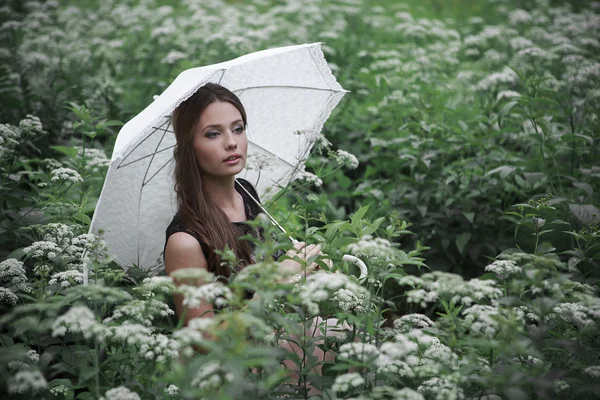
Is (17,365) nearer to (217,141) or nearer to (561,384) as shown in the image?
(217,141)

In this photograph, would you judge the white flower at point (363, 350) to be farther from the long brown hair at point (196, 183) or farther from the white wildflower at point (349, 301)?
the long brown hair at point (196, 183)

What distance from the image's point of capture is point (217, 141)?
352cm

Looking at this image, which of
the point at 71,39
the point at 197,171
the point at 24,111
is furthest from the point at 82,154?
the point at 71,39

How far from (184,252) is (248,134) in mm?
1252

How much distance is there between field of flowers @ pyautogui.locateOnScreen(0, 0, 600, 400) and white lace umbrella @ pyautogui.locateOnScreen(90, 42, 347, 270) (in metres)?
0.27

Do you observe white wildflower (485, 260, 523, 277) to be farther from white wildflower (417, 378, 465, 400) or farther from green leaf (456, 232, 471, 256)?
green leaf (456, 232, 471, 256)

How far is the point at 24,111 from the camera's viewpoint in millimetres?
5551

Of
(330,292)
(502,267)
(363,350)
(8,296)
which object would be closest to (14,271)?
(8,296)

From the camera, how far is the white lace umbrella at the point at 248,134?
10.9ft

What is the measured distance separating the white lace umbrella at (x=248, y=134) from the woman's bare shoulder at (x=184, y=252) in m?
0.36

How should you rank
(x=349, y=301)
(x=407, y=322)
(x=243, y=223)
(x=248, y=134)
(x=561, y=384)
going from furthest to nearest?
(x=248, y=134), (x=243, y=223), (x=407, y=322), (x=349, y=301), (x=561, y=384)

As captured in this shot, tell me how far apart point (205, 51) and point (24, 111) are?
2863 mm

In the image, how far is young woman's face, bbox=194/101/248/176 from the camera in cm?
350

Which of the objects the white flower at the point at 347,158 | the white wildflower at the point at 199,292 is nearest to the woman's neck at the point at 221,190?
the white flower at the point at 347,158
